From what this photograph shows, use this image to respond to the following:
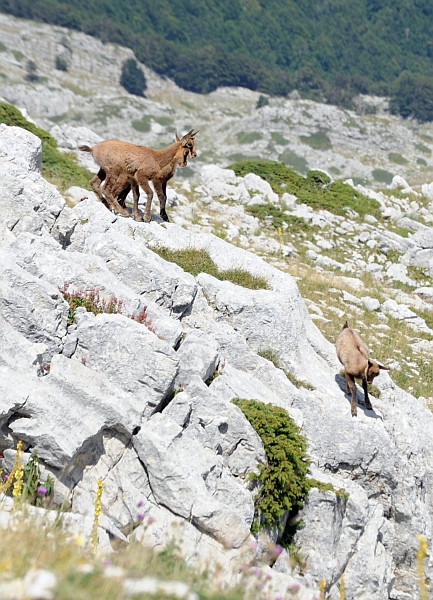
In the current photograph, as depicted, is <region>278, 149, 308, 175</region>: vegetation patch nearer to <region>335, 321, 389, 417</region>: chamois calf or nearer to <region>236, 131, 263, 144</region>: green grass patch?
<region>236, 131, 263, 144</region>: green grass patch

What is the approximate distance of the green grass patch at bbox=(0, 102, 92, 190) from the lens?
76.9 feet

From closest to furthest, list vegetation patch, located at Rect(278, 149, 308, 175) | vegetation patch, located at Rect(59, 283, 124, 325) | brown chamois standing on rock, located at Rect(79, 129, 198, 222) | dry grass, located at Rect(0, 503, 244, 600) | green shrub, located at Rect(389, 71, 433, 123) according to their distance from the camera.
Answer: dry grass, located at Rect(0, 503, 244, 600) < vegetation patch, located at Rect(59, 283, 124, 325) < brown chamois standing on rock, located at Rect(79, 129, 198, 222) < vegetation patch, located at Rect(278, 149, 308, 175) < green shrub, located at Rect(389, 71, 433, 123)

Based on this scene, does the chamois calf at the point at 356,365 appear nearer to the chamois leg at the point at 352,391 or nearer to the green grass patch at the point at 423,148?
the chamois leg at the point at 352,391

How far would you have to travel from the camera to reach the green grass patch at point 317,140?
439 feet

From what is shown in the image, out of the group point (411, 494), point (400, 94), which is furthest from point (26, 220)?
point (400, 94)

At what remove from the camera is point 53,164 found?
81.6ft

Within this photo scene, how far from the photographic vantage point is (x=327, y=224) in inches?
1196

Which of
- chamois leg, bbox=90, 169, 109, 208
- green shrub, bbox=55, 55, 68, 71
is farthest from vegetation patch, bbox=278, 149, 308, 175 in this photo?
chamois leg, bbox=90, 169, 109, 208

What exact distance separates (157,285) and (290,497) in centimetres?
457

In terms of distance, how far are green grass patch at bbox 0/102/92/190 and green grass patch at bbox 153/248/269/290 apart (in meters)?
8.58

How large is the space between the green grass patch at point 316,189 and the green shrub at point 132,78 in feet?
522

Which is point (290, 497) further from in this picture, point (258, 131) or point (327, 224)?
point (258, 131)

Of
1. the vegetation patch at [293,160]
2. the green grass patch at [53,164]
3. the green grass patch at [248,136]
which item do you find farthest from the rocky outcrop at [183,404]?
the green grass patch at [248,136]

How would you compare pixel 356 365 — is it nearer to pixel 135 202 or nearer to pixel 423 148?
pixel 135 202
